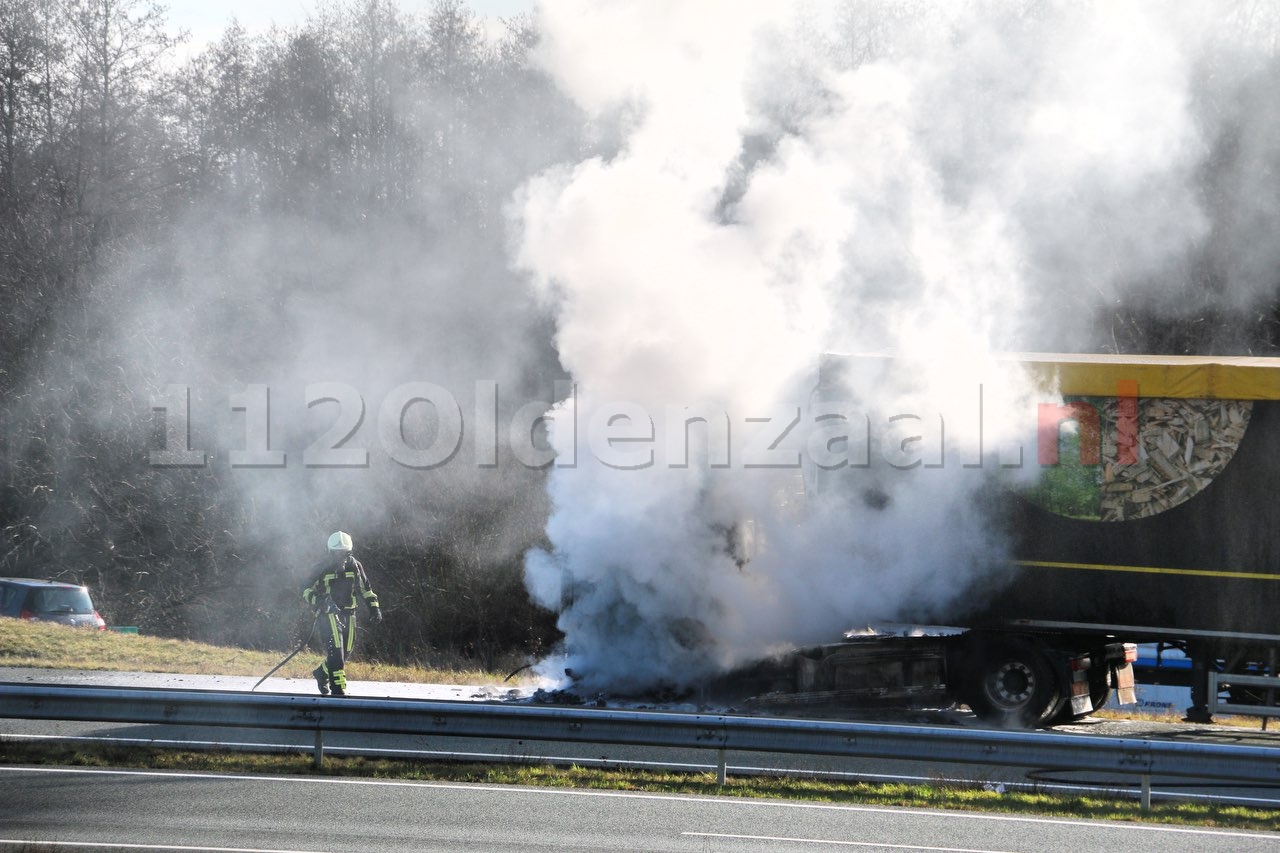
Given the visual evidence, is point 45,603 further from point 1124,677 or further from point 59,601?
point 1124,677

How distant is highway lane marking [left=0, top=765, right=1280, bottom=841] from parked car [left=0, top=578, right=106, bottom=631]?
1117 centimetres

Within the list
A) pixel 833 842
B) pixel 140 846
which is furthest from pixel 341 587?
pixel 833 842

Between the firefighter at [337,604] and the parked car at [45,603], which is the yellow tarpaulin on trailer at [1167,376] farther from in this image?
the parked car at [45,603]

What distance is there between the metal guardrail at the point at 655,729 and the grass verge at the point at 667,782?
27 cm

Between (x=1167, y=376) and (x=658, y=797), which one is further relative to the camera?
(x=1167, y=376)

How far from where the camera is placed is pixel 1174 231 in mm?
25734

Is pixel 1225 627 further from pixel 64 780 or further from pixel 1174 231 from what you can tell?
pixel 1174 231

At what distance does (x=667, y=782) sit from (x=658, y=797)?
45 cm

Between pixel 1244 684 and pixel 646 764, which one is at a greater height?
pixel 1244 684

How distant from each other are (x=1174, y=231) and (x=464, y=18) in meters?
16.8

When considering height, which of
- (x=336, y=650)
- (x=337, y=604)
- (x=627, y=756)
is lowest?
(x=627, y=756)

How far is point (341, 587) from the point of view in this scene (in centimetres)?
1194

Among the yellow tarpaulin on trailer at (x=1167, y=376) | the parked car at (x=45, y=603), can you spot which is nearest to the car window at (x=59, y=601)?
the parked car at (x=45, y=603)

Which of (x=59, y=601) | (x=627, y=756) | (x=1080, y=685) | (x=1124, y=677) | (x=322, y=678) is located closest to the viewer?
(x=627, y=756)
